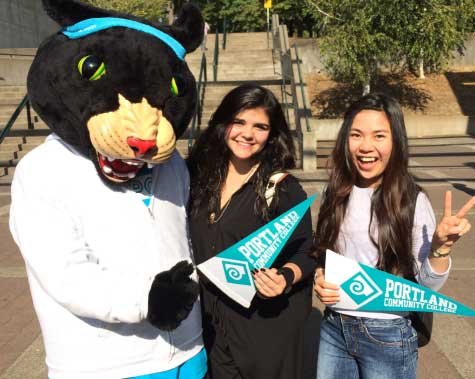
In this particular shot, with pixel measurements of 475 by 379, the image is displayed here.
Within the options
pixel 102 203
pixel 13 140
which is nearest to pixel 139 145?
pixel 102 203

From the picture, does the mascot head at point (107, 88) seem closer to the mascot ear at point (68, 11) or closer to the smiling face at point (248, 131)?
the mascot ear at point (68, 11)

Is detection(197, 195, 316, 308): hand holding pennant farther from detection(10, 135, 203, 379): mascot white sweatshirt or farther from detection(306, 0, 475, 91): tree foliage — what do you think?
detection(306, 0, 475, 91): tree foliage

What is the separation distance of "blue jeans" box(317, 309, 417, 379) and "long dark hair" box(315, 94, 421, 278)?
25 centimetres

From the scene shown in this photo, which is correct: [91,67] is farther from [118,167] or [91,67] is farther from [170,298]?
[170,298]

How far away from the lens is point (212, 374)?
2387mm

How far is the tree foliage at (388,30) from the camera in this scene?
1395cm

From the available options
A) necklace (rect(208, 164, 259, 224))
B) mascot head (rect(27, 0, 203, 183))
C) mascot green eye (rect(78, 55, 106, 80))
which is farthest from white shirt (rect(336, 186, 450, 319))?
mascot green eye (rect(78, 55, 106, 80))

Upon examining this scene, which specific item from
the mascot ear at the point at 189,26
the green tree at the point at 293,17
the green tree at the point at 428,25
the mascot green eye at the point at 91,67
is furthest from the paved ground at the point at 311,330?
the green tree at the point at 293,17

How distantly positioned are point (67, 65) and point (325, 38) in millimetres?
14334

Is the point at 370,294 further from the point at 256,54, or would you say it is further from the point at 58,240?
the point at 256,54

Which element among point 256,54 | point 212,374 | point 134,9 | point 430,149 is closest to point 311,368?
point 212,374

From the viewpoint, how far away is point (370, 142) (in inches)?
86.0

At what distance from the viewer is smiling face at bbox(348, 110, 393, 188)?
2.18 meters

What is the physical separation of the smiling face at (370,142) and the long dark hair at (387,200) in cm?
3
